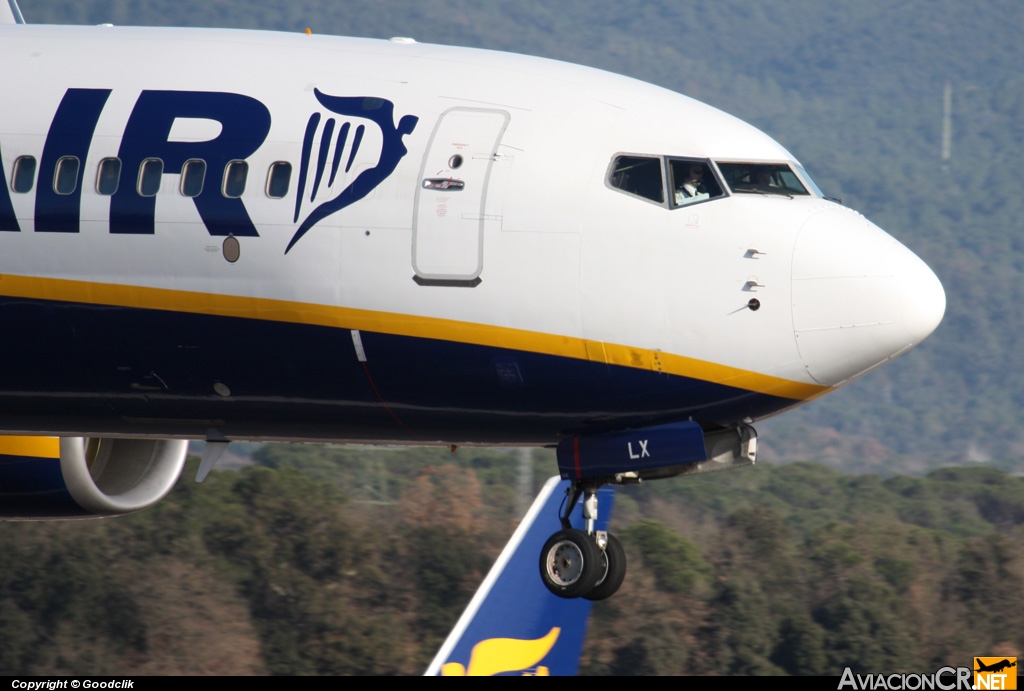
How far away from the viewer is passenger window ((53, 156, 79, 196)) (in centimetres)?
1659

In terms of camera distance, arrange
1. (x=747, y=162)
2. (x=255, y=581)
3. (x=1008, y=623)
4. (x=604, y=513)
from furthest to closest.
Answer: (x=255, y=581), (x=1008, y=623), (x=604, y=513), (x=747, y=162)

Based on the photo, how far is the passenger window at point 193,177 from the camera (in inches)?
634

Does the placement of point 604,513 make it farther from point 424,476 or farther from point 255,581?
point 424,476

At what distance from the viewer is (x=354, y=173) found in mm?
15602

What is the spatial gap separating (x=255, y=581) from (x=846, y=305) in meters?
29.8

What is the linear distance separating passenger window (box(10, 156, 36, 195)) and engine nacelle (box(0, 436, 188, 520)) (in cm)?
520

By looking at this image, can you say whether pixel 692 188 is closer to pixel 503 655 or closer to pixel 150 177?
pixel 150 177

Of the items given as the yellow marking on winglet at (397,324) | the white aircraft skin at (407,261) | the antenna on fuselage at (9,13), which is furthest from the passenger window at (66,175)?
the antenna on fuselage at (9,13)

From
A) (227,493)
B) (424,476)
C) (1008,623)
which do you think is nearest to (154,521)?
(227,493)

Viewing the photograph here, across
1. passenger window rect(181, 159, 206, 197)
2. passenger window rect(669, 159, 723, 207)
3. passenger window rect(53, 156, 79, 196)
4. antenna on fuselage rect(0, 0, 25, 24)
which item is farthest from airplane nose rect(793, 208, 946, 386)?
antenna on fuselage rect(0, 0, 25, 24)

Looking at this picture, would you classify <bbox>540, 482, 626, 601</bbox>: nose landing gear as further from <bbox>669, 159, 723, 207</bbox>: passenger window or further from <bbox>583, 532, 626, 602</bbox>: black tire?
<bbox>669, 159, 723, 207</bbox>: passenger window

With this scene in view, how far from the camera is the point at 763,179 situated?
603 inches

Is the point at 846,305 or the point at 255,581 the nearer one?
the point at 846,305

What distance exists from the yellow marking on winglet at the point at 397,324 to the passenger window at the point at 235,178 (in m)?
1.11
